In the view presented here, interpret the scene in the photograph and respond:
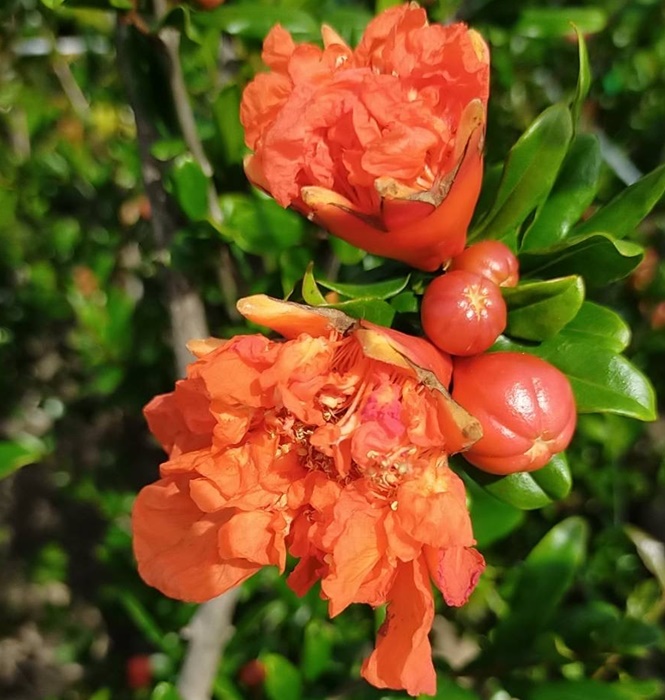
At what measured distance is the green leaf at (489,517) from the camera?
1270 mm

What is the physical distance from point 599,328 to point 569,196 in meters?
0.19

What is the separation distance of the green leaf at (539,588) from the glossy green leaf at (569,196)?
63cm

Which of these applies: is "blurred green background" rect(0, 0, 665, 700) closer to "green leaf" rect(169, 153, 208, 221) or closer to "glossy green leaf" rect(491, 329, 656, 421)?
"green leaf" rect(169, 153, 208, 221)

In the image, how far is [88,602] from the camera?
2965 mm

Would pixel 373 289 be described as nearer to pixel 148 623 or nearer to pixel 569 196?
pixel 569 196

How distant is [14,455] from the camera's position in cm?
111

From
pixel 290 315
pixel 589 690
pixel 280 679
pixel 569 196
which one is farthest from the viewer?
pixel 280 679

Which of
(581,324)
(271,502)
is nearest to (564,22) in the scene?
(581,324)

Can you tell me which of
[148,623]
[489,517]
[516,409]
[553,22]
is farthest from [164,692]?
[553,22]

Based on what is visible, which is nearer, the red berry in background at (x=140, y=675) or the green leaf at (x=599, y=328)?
the green leaf at (x=599, y=328)

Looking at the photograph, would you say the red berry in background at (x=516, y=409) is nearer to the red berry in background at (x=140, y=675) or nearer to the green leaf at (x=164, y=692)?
the green leaf at (x=164, y=692)

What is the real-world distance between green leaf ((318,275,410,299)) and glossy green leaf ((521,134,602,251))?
0.20 metres

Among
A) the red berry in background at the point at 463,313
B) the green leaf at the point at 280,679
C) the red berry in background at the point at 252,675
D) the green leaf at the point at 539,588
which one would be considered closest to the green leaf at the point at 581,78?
the red berry in background at the point at 463,313

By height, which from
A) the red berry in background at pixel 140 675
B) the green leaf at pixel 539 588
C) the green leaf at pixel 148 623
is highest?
the green leaf at pixel 539 588
